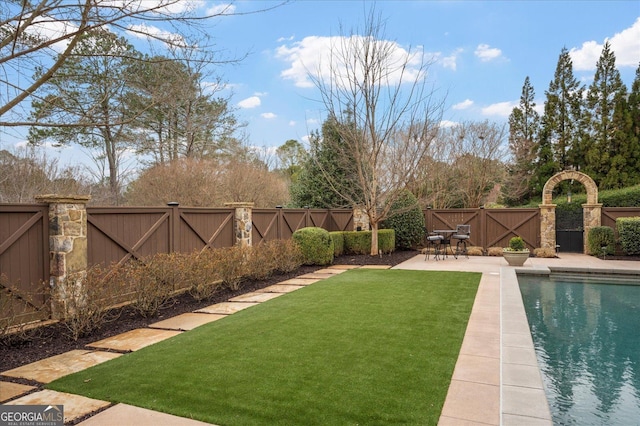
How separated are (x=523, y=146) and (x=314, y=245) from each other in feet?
52.1

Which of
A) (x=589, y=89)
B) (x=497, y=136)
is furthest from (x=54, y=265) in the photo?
(x=589, y=89)

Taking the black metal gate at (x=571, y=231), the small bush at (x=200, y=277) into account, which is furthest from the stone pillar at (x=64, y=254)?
the black metal gate at (x=571, y=231)

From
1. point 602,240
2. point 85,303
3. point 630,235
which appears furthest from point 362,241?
point 85,303

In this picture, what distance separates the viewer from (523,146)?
2111cm

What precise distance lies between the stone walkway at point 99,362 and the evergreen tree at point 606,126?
20456 millimetres

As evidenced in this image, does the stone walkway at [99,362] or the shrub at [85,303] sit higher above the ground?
the shrub at [85,303]

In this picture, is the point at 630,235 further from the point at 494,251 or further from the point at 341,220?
the point at 341,220

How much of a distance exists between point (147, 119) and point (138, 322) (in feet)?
8.83

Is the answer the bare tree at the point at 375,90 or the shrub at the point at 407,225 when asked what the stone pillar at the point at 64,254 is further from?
the shrub at the point at 407,225

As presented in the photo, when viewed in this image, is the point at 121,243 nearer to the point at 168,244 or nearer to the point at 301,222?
the point at 168,244

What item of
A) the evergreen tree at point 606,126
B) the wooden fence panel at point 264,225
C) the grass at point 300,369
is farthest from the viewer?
the evergreen tree at point 606,126

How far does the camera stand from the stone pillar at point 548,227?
13.9 m

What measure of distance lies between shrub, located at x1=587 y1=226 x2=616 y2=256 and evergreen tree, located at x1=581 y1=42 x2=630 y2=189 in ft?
28.1

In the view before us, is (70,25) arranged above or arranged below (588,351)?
above
